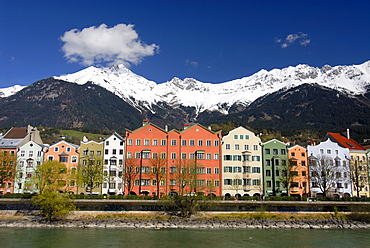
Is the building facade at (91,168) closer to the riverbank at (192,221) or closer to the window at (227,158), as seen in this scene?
the riverbank at (192,221)

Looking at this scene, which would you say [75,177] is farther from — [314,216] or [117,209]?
[314,216]

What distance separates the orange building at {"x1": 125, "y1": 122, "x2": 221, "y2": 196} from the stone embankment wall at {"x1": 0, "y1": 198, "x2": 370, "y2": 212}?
11.1 meters

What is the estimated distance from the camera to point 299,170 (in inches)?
3191

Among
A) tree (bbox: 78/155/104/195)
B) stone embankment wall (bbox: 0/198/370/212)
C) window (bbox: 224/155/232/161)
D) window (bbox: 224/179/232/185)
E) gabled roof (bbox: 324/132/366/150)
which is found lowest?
stone embankment wall (bbox: 0/198/370/212)

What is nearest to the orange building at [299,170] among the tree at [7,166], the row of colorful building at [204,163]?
the row of colorful building at [204,163]

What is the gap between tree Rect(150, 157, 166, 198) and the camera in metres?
75.0

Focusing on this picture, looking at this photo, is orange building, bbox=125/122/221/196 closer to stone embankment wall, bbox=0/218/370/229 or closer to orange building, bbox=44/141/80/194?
orange building, bbox=44/141/80/194

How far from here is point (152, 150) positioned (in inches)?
3142

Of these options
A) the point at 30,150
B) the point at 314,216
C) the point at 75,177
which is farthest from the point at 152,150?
the point at 314,216

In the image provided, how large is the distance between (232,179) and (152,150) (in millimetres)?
18527

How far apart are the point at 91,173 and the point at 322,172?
4829 centimetres

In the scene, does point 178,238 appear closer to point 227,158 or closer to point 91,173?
point 91,173

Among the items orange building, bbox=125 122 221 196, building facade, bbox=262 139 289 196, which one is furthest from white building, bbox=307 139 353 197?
orange building, bbox=125 122 221 196

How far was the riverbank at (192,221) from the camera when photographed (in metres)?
56.2
